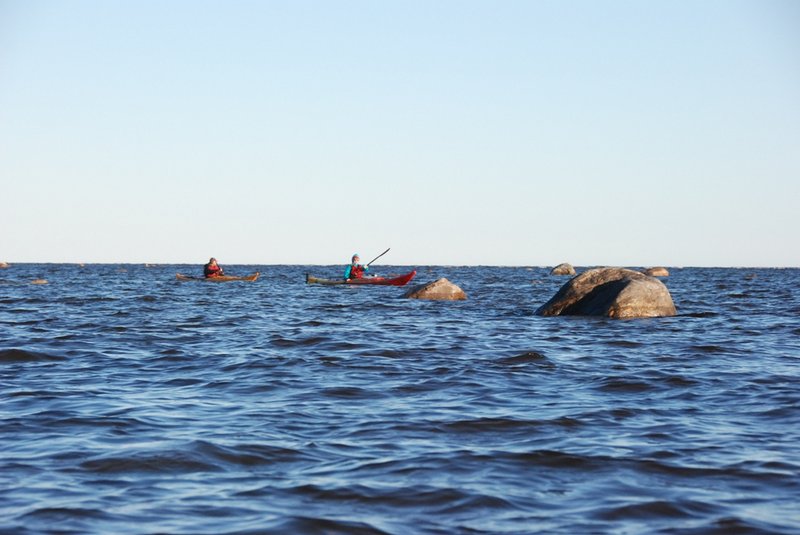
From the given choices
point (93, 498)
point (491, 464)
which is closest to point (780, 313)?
point (491, 464)

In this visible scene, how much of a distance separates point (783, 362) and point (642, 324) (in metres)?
5.69

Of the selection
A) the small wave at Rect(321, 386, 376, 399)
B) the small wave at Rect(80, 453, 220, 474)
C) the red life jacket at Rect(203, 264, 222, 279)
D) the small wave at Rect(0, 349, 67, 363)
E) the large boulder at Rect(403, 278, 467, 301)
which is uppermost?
the red life jacket at Rect(203, 264, 222, 279)

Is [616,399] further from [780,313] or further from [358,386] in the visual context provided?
[780,313]

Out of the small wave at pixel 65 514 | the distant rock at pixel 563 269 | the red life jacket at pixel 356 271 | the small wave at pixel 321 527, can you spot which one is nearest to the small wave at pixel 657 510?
the small wave at pixel 321 527

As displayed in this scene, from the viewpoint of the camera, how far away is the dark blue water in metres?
4.97

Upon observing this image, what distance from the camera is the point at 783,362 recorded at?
11789mm

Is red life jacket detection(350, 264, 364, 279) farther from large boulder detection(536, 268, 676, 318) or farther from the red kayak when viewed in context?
large boulder detection(536, 268, 676, 318)

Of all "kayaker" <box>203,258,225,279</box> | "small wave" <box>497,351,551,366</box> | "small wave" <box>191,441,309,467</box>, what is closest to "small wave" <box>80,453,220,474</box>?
"small wave" <box>191,441,309,467</box>

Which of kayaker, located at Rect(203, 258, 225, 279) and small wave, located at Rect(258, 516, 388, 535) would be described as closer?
small wave, located at Rect(258, 516, 388, 535)

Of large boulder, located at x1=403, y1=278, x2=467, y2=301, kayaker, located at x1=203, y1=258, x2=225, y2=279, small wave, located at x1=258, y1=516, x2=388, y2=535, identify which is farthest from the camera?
kayaker, located at x1=203, y1=258, x2=225, y2=279

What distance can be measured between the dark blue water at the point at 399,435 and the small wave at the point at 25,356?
0.09 ft

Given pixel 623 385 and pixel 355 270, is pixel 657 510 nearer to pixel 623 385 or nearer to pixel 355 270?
pixel 623 385

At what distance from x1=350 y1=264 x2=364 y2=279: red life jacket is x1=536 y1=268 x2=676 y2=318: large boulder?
17.8 metres

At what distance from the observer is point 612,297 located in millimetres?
19000
